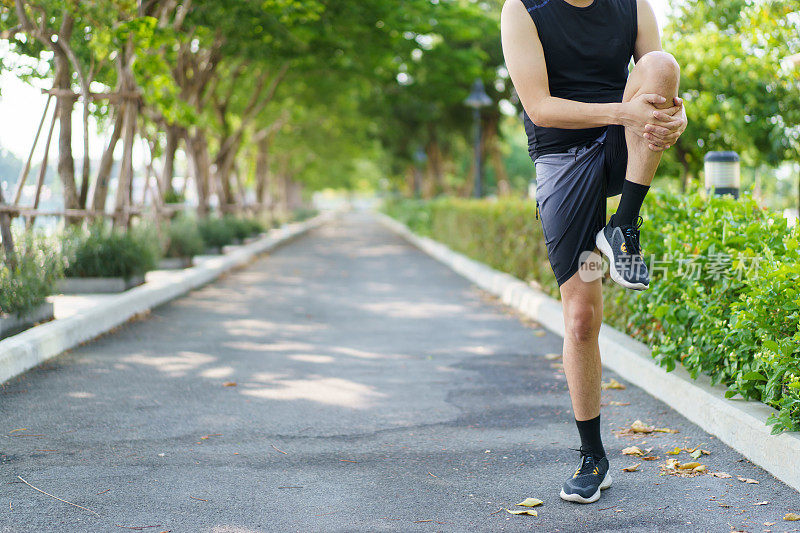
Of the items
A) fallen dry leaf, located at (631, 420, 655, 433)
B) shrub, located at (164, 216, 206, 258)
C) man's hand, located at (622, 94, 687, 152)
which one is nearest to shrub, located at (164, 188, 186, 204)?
shrub, located at (164, 216, 206, 258)

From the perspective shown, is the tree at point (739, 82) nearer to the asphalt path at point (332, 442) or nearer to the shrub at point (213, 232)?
the asphalt path at point (332, 442)

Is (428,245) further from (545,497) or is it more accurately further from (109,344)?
(545,497)

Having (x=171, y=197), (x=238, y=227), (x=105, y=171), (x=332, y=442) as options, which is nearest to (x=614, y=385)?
(x=332, y=442)

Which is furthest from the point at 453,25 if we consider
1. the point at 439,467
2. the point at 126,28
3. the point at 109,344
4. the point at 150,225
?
the point at 439,467

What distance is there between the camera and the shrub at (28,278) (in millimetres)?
6695

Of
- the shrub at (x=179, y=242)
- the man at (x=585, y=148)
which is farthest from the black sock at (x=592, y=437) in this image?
the shrub at (x=179, y=242)

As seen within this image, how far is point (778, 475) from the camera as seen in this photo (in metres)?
3.61

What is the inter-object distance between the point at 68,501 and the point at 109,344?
13.9 ft

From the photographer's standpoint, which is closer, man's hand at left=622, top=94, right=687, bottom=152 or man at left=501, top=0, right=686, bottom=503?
man's hand at left=622, top=94, right=687, bottom=152

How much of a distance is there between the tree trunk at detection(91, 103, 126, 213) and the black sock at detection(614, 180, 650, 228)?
383 inches

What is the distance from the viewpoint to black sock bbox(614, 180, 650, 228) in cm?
313

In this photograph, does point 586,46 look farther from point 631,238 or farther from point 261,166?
point 261,166

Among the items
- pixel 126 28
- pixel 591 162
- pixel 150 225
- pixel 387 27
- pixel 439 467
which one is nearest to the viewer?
pixel 591 162

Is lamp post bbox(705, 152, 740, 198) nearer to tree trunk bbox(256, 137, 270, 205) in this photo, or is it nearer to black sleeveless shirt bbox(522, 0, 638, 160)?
black sleeveless shirt bbox(522, 0, 638, 160)
